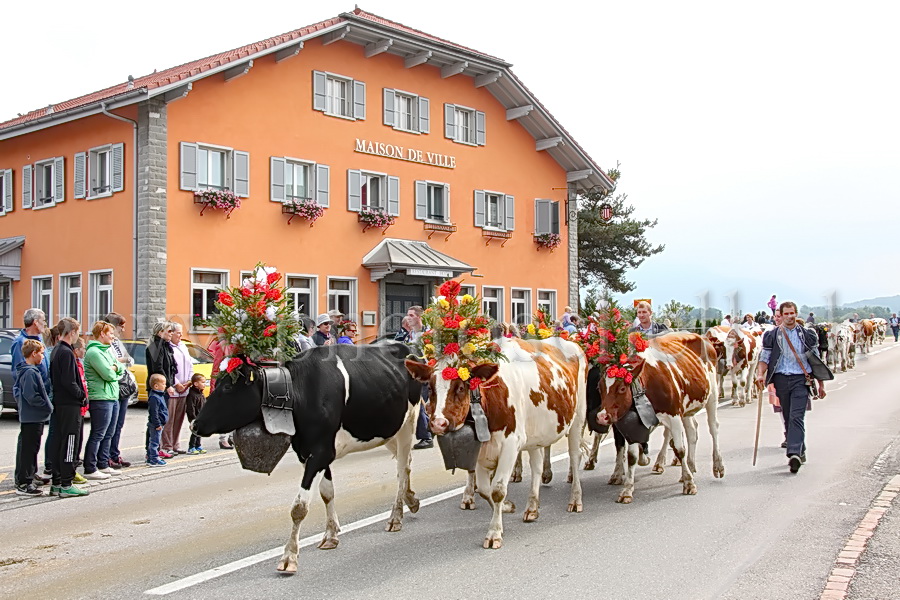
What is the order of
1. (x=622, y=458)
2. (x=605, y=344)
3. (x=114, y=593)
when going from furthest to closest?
1. (x=622, y=458)
2. (x=605, y=344)
3. (x=114, y=593)

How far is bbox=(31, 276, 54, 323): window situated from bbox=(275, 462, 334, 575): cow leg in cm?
A: 2302

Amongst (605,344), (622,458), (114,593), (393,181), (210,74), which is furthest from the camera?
(393,181)

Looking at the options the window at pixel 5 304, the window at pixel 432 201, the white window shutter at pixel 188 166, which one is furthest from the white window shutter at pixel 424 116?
the window at pixel 5 304

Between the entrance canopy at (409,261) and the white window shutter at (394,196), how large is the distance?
3.18 ft

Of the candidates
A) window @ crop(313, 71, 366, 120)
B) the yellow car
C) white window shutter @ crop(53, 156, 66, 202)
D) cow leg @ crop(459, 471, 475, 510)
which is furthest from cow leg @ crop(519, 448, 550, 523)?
white window shutter @ crop(53, 156, 66, 202)

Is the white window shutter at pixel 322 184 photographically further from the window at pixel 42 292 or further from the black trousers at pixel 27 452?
the black trousers at pixel 27 452

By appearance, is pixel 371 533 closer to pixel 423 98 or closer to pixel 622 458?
pixel 622 458

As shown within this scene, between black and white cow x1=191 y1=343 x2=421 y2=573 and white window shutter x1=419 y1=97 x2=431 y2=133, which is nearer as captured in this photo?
black and white cow x1=191 y1=343 x2=421 y2=573

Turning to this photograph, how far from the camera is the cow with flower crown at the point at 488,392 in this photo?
683cm

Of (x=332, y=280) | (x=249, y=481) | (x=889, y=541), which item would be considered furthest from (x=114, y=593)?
(x=332, y=280)

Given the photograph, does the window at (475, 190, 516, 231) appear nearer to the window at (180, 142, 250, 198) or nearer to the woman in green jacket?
the window at (180, 142, 250, 198)

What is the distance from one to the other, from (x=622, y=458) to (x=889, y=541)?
3050 mm

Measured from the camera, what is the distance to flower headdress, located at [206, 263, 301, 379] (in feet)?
21.5

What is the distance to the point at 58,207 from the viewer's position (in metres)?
26.4
